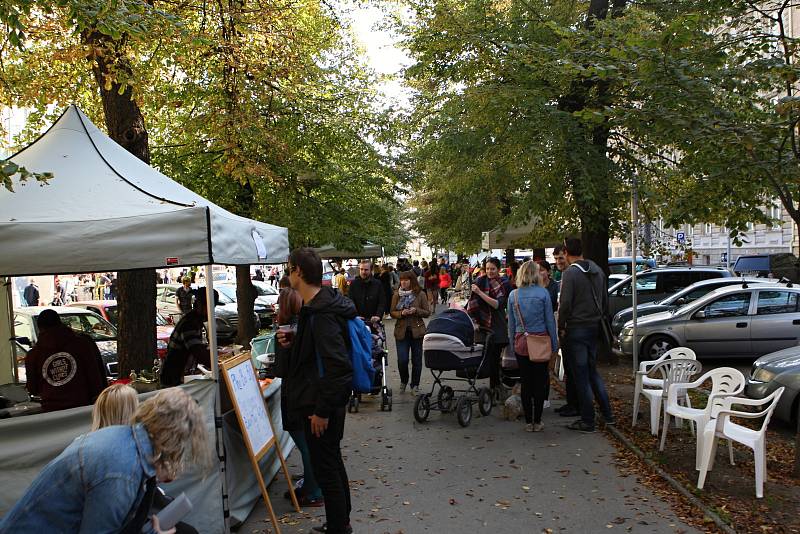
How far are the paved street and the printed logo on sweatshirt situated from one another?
1.98m

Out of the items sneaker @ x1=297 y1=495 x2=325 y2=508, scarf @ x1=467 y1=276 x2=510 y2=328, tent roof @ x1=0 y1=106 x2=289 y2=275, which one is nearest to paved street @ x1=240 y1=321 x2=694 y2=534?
sneaker @ x1=297 y1=495 x2=325 y2=508

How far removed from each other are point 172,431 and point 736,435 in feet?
16.2

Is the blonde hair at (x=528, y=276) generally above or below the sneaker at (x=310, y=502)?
above

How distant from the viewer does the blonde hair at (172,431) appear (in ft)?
9.18

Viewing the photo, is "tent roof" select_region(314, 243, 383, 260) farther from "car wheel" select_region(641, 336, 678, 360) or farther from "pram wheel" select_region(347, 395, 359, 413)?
"pram wheel" select_region(347, 395, 359, 413)

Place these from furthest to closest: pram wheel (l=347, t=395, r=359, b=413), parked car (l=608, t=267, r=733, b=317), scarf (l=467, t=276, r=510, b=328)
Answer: parked car (l=608, t=267, r=733, b=317) < pram wheel (l=347, t=395, r=359, b=413) < scarf (l=467, t=276, r=510, b=328)

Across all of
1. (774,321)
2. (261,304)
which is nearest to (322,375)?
(774,321)

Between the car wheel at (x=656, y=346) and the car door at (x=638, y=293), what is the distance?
469 centimetres

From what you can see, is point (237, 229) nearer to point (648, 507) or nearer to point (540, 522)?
point (540, 522)

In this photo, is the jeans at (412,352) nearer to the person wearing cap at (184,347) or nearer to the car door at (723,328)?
the person wearing cap at (184,347)

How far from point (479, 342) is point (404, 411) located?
1.44m

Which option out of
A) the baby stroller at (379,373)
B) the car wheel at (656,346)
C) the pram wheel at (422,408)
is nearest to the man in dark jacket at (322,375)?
the pram wheel at (422,408)

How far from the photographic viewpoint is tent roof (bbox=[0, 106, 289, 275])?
5086 millimetres

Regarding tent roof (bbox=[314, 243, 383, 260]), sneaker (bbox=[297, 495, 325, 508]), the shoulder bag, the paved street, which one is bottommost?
the paved street
